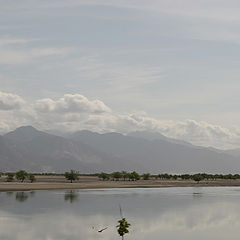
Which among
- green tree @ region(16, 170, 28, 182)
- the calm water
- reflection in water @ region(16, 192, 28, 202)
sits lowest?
the calm water

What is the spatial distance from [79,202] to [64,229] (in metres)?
43.7

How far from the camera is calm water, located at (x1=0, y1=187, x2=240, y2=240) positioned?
6481 cm

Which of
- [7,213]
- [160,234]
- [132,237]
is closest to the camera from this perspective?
[132,237]

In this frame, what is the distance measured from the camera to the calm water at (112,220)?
64.8 m

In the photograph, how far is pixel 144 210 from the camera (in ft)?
315

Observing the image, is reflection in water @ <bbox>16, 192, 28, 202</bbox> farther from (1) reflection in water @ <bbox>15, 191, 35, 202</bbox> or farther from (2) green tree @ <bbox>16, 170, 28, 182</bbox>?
(2) green tree @ <bbox>16, 170, 28, 182</bbox>

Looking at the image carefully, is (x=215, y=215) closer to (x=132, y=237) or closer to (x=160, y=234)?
(x=160, y=234)

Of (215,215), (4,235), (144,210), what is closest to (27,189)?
(144,210)

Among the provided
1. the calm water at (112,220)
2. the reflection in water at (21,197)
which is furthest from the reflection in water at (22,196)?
the calm water at (112,220)

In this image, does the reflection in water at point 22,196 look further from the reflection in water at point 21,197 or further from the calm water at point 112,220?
the calm water at point 112,220

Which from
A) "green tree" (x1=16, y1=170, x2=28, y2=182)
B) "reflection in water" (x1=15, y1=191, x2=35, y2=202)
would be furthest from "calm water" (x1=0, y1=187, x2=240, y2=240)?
"green tree" (x1=16, y1=170, x2=28, y2=182)

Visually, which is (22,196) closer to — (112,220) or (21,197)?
(21,197)

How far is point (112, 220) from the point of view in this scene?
79.1 m

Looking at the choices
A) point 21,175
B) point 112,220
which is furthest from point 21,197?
point 21,175
